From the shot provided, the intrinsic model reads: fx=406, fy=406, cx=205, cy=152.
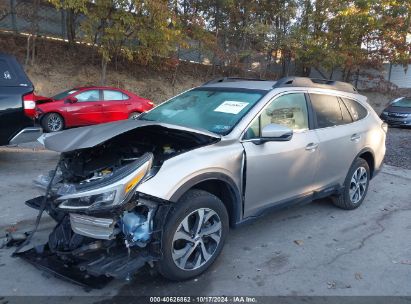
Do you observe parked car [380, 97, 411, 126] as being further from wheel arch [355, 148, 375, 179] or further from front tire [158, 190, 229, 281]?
front tire [158, 190, 229, 281]

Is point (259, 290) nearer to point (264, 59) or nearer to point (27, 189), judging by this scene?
point (27, 189)

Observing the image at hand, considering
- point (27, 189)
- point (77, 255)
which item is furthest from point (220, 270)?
point (27, 189)

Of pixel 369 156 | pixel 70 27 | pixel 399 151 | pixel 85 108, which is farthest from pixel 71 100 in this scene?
pixel 399 151

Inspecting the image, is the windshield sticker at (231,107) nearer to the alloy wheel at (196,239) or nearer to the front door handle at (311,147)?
the front door handle at (311,147)

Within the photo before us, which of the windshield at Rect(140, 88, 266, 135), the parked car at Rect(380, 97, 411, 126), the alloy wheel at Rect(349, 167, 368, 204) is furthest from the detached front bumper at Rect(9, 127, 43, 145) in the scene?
the parked car at Rect(380, 97, 411, 126)

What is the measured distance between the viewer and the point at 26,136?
6.60m

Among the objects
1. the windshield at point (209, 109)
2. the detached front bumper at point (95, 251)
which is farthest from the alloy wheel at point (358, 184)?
the detached front bumper at point (95, 251)

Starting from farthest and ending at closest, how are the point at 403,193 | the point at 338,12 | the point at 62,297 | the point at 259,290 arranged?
1. the point at 338,12
2. the point at 403,193
3. the point at 259,290
4. the point at 62,297

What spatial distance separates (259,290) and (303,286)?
1.37 ft

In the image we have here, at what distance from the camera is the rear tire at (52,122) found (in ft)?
37.5

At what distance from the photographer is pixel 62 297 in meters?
3.17

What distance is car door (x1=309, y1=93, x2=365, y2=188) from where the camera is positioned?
482cm

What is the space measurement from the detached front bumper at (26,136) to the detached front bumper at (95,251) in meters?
3.58

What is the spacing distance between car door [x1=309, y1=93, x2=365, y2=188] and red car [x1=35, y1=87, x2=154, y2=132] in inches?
308
